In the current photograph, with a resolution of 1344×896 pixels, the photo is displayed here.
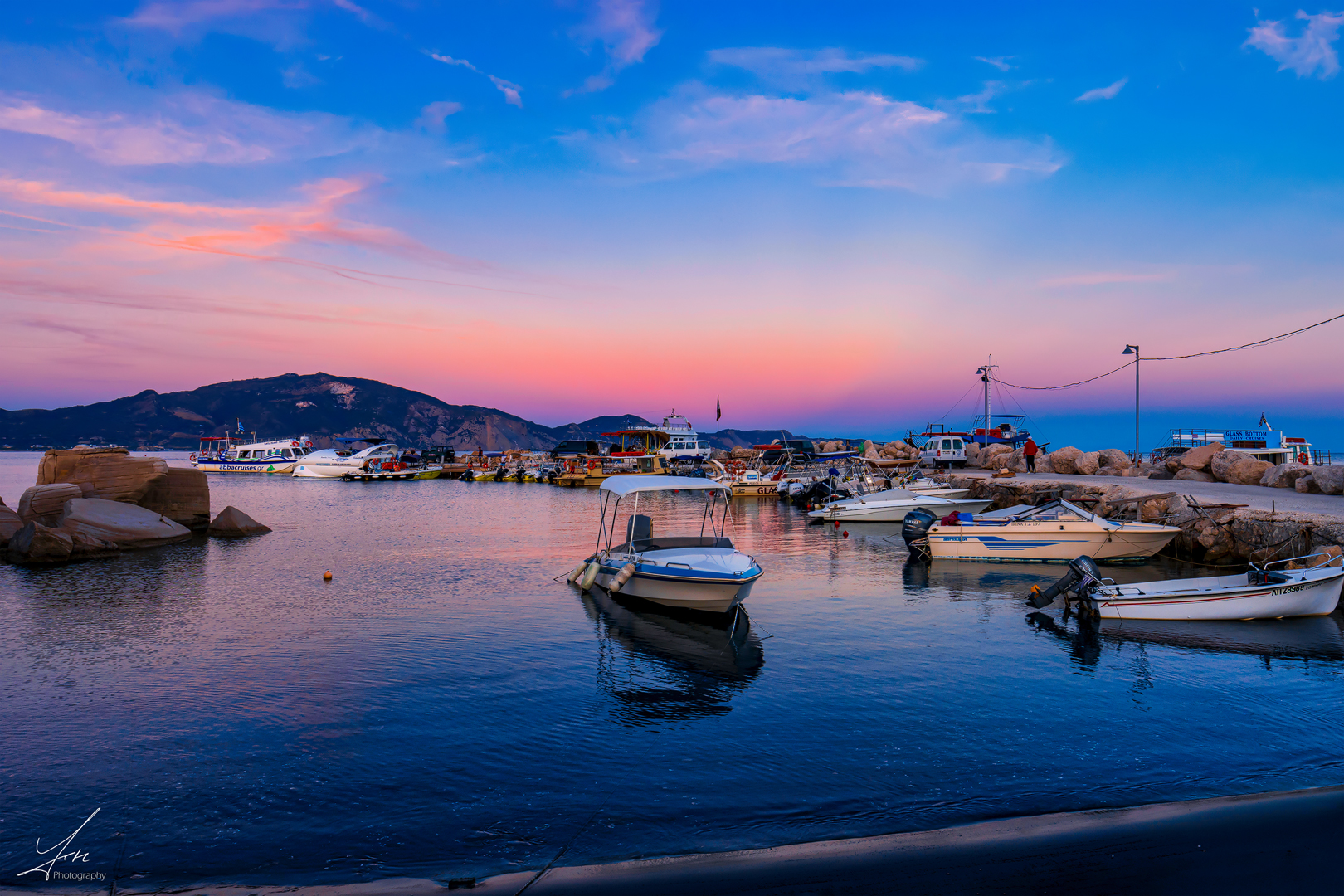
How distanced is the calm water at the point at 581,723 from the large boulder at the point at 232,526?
1460 centimetres

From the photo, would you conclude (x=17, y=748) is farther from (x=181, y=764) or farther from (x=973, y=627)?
(x=973, y=627)

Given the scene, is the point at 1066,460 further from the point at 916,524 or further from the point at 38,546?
the point at 38,546

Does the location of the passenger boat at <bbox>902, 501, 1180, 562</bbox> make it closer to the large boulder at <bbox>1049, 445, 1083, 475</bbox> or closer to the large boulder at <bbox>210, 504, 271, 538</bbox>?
the large boulder at <bbox>1049, 445, 1083, 475</bbox>

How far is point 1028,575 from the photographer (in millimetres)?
24156

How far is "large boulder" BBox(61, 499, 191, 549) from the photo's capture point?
99.3 ft

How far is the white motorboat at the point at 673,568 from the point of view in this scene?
17453mm

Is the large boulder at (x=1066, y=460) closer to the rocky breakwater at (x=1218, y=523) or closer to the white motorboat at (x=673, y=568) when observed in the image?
the rocky breakwater at (x=1218, y=523)

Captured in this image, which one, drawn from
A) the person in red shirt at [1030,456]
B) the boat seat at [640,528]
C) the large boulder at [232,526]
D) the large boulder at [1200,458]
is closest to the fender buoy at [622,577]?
the boat seat at [640,528]

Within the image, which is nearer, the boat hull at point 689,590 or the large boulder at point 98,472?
the boat hull at point 689,590

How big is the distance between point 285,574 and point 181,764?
17.7 metres

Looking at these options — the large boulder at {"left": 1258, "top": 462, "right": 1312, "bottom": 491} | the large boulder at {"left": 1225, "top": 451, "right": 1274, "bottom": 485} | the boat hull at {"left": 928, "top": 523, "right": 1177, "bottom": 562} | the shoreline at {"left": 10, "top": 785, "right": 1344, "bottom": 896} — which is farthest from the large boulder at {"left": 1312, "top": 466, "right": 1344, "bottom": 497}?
the shoreline at {"left": 10, "top": 785, "right": 1344, "bottom": 896}

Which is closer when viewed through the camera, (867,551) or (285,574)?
(285,574)

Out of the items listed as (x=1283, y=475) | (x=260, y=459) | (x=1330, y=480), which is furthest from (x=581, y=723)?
→ (x=260, y=459)

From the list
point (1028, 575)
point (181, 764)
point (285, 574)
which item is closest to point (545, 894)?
point (181, 764)
